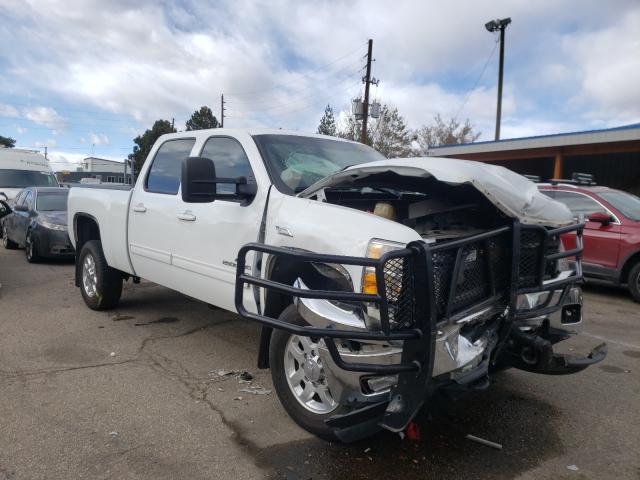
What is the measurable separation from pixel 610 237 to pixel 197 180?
6.68 meters

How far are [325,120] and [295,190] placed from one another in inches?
1288

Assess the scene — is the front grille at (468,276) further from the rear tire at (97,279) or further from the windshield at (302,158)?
the rear tire at (97,279)

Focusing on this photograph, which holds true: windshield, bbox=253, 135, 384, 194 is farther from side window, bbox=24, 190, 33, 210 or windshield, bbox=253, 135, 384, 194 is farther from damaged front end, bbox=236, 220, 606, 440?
side window, bbox=24, 190, 33, 210

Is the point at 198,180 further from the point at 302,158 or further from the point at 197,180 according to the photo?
the point at 302,158

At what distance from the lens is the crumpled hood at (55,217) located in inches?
400

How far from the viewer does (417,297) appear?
2539 millimetres

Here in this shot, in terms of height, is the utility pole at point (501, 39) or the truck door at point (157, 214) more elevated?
the utility pole at point (501, 39)

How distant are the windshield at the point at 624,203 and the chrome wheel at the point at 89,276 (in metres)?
7.51

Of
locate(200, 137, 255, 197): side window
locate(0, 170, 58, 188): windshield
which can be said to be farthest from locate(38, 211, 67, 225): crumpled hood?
locate(200, 137, 255, 197): side window

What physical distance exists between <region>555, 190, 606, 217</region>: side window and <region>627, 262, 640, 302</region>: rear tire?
3.41ft

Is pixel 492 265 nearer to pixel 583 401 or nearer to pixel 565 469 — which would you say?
pixel 565 469

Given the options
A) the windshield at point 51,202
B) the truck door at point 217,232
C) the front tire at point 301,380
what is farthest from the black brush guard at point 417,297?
the windshield at point 51,202

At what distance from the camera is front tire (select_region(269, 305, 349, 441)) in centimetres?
310

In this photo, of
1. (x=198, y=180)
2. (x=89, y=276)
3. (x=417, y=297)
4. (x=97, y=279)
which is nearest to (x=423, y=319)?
(x=417, y=297)
